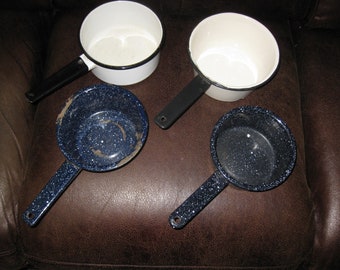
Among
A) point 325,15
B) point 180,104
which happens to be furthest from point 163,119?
point 325,15

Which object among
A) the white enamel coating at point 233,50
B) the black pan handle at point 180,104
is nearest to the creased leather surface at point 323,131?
the white enamel coating at point 233,50

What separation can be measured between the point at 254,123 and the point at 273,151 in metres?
0.07

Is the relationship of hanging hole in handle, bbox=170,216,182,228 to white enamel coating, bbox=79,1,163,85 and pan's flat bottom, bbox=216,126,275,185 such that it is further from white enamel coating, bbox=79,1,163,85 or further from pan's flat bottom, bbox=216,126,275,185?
white enamel coating, bbox=79,1,163,85

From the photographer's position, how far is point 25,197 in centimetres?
63

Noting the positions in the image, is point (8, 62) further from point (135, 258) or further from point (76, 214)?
point (135, 258)

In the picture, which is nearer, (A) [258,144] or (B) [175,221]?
(B) [175,221]

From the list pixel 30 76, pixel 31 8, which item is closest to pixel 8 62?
pixel 30 76

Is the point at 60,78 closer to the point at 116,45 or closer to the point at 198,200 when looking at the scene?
the point at 116,45

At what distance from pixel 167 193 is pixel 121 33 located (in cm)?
38

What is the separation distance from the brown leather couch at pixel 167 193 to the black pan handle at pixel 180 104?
0.08m

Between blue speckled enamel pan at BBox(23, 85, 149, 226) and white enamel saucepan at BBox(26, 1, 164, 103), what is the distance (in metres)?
0.04

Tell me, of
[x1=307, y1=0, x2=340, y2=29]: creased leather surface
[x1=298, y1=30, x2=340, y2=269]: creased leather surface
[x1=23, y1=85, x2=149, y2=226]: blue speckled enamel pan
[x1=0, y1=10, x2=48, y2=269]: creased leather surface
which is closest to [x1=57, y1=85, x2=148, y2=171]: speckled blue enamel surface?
[x1=23, y1=85, x2=149, y2=226]: blue speckled enamel pan

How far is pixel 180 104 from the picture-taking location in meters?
0.60

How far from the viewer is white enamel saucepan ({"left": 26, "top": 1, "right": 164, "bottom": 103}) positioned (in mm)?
632
